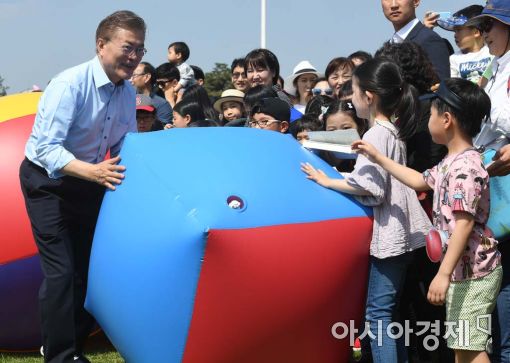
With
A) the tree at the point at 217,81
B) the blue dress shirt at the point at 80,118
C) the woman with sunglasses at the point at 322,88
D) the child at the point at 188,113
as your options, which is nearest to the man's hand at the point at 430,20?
the woman with sunglasses at the point at 322,88

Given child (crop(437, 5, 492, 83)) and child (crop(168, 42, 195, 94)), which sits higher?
child (crop(437, 5, 492, 83))

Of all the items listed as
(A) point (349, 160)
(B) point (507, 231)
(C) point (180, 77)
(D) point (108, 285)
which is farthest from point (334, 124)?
(C) point (180, 77)

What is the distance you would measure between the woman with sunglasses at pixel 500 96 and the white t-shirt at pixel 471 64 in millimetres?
1868

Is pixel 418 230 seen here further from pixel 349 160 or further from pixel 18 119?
pixel 18 119

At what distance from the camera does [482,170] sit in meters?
3.88

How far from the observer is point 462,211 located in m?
3.79

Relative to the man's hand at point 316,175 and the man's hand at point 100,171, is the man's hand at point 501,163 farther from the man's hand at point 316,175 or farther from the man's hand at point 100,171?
the man's hand at point 100,171

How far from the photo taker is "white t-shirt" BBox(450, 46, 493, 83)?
20.6 feet

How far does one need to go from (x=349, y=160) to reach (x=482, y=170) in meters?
1.42

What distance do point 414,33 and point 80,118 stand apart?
2.68 meters

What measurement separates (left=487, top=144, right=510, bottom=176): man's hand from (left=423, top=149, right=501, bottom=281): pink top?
0.58ft

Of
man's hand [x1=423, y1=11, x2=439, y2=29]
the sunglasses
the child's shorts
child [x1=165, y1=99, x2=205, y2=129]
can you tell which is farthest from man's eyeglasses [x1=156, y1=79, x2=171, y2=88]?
the child's shorts

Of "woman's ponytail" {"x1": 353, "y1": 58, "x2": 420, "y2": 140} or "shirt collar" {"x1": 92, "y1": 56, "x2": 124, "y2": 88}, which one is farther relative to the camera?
"shirt collar" {"x1": 92, "y1": 56, "x2": 124, "y2": 88}

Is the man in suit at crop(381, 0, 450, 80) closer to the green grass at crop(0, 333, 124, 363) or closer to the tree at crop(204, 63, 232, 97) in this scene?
the green grass at crop(0, 333, 124, 363)
